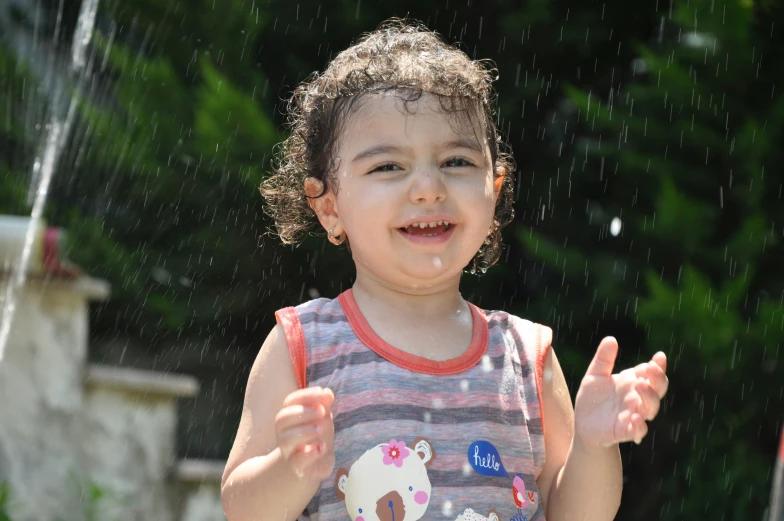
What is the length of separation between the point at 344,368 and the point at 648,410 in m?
0.55

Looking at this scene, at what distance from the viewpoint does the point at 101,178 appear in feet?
15.4

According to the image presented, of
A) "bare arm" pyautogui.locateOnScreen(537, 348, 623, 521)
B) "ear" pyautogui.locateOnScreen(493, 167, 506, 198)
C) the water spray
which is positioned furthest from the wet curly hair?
the water spray

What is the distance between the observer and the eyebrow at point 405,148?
212 cm

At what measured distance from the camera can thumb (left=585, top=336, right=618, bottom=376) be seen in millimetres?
1921

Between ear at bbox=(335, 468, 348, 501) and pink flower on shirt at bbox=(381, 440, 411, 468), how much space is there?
8cm

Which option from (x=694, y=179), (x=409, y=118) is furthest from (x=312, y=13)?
(x=409, y=118)

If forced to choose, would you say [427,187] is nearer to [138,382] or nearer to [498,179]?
[498,179]

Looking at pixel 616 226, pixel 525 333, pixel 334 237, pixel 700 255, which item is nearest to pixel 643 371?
pixel 525 333

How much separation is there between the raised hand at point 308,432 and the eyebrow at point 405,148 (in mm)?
571

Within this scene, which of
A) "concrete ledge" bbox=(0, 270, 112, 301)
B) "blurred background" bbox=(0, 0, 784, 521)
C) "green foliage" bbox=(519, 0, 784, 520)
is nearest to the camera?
"green foliage" bbox=(519, 0, 784, 520)

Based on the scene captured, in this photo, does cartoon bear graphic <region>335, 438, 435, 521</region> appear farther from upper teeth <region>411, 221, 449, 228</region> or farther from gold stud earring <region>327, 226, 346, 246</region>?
gold stud earring <region>327, 226, 346, 246</region>

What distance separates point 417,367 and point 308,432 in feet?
1.30

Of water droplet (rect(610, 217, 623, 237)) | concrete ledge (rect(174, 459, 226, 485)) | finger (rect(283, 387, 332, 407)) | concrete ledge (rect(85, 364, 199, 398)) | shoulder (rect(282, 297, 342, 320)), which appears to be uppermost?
water droplet (rect(610, 217, 623, 237))

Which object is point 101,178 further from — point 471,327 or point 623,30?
point 471,327
